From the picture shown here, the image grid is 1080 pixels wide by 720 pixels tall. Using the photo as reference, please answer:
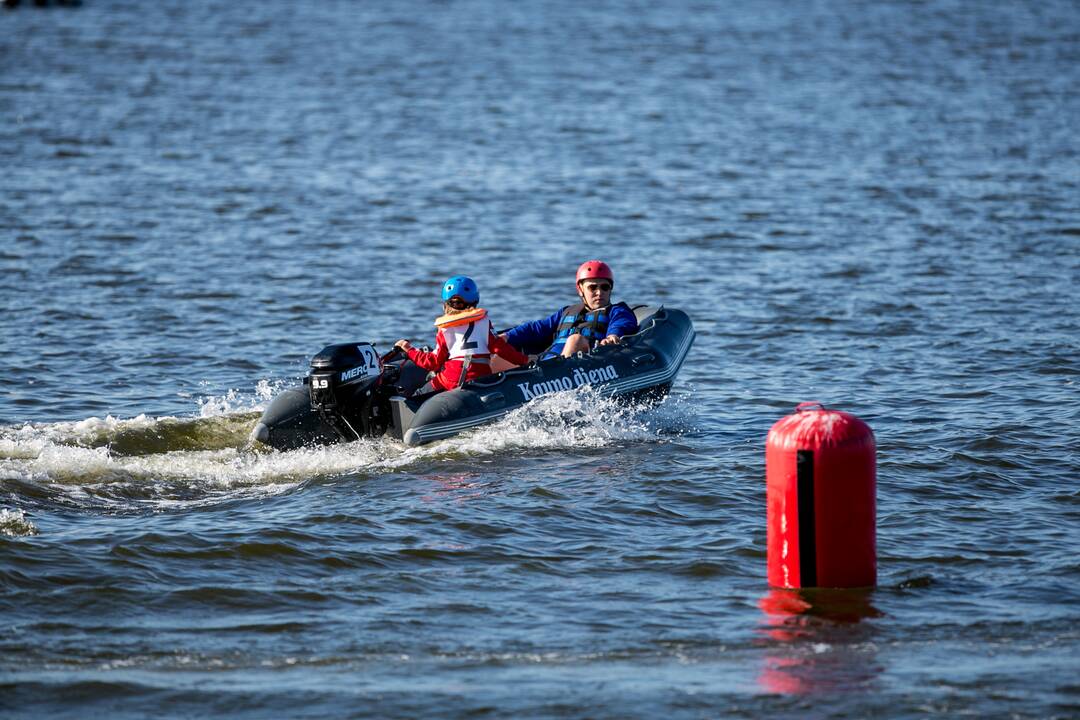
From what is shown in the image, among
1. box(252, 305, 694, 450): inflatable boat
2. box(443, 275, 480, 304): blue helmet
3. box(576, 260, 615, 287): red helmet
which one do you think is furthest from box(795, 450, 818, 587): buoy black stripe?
box(576, 260, 615, 287): red helmet

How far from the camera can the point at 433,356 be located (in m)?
10.8

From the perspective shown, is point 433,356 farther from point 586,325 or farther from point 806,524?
point 806,524

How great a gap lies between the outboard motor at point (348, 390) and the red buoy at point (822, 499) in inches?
143

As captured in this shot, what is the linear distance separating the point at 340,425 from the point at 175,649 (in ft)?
11.3

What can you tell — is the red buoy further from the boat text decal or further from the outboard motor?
the outboard motor

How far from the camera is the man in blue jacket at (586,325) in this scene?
1134 cm

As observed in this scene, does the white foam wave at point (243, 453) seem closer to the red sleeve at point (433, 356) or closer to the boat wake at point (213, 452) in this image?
the boat wake at point (213, 452)

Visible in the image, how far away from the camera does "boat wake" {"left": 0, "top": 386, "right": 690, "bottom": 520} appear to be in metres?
9.05

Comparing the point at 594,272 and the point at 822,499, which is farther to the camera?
the point at 594,272

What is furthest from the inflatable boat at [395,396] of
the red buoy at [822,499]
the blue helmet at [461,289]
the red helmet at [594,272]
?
the red buoy at [822,499]

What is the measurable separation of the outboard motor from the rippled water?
332 millimetres

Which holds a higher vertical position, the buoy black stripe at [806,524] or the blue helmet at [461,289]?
the blue helmet at [461,289]

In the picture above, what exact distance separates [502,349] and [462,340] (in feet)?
1.13

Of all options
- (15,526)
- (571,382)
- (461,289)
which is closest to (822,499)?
(571,382)
